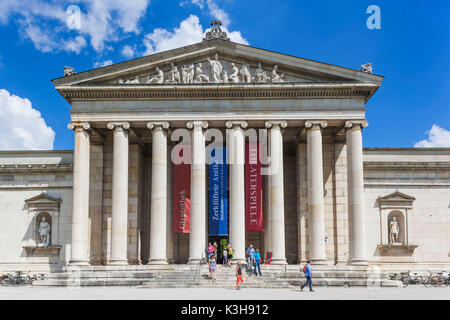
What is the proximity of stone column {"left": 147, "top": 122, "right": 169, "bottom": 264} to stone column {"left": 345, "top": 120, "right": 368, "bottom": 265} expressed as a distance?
13164 millimetres

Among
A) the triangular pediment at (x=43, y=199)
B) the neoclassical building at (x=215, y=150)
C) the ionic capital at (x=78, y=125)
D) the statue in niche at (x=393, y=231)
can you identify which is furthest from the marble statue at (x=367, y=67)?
the triangular pediment at (x=43, y=199)

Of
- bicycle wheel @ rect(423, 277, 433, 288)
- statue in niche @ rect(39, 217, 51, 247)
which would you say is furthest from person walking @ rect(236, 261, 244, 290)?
statue in niche @ rect(39, 217, 51, 247)

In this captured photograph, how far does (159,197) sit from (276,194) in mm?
8305

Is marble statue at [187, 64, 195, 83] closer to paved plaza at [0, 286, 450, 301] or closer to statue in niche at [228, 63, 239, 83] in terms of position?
statue in niche at [228, 63, 239, 83]

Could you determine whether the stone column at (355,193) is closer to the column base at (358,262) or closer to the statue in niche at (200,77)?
the column base at (358,262)

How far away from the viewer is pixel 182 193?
42.3 meters

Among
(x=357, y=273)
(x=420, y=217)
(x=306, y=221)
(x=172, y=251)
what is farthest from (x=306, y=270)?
(x=420, y=217)

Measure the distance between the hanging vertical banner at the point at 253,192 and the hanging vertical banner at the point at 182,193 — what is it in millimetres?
4313

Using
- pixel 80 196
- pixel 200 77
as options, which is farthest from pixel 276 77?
pixel 80 196

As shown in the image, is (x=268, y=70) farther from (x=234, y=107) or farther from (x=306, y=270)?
(x=306, y=270)

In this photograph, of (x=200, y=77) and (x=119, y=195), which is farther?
(x=200, y=77)

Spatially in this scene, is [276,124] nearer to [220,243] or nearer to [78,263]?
[220,243]

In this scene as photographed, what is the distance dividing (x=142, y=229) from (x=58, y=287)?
393 inches

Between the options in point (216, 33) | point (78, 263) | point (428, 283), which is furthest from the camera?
point (216, 33)
